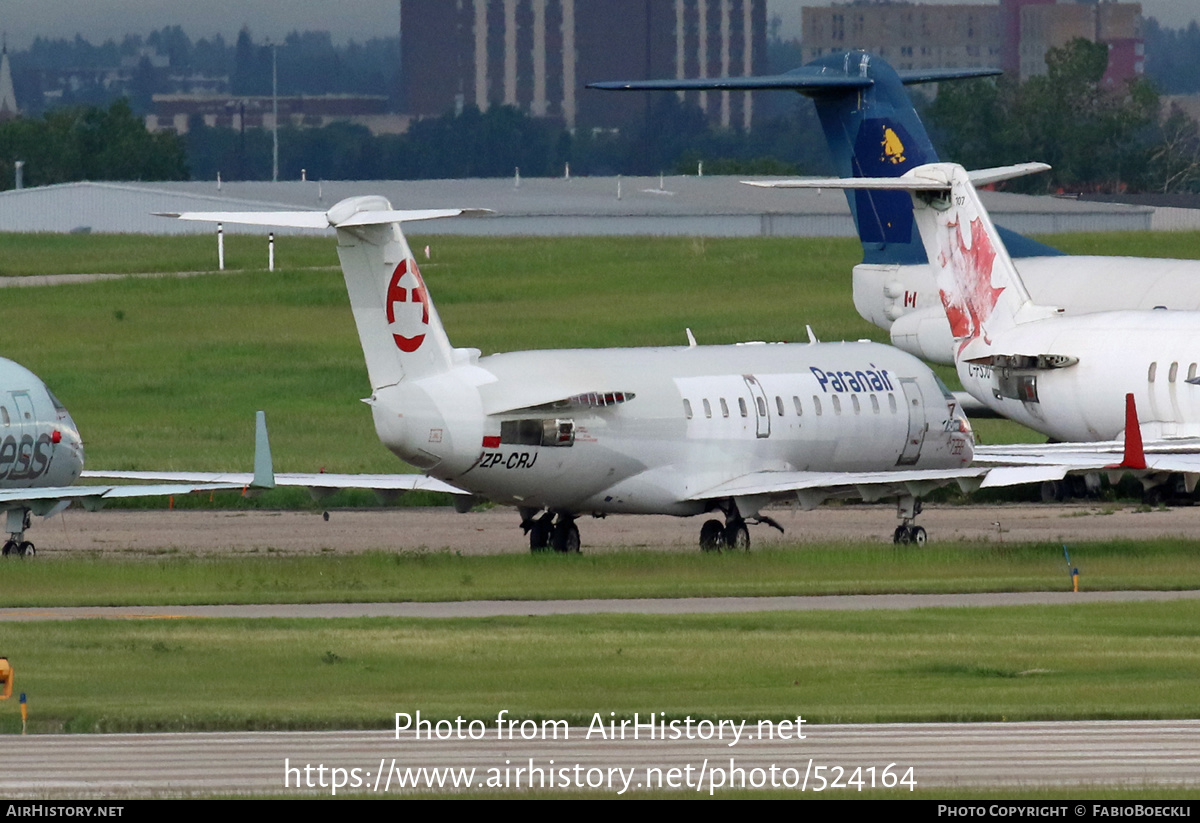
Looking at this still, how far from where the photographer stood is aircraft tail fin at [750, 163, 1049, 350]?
3862 centimetres

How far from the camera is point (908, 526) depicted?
107ft

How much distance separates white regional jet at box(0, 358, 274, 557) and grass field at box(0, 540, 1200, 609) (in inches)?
34.3

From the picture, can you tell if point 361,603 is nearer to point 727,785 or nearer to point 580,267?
point 727,785

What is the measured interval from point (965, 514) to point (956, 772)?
24861 millimetres

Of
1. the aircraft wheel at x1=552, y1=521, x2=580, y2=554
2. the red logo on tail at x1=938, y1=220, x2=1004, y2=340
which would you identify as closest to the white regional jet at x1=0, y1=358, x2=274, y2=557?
the aircraft wheel at x1=552, y1=521, x2=580, y2=554

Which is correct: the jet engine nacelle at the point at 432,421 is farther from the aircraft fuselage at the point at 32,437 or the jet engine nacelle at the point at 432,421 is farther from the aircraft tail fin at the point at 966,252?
the aircraft tail fin at the point at 966,252

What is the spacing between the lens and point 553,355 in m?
31.7

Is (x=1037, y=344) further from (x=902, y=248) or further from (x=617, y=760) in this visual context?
(x=617, y=760)

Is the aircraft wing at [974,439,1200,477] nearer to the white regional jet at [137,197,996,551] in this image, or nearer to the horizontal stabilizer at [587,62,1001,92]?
the white regional jet at [137,197,996,551]

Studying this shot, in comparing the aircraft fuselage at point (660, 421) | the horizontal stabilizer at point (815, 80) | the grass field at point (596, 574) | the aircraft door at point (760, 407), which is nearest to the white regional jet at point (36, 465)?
the grass field at point (596, 574)

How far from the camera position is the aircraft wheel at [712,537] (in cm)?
3262

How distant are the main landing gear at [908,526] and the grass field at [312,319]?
1633cm

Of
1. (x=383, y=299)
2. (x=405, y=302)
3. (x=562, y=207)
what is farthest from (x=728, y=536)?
(x=562, y=207)
